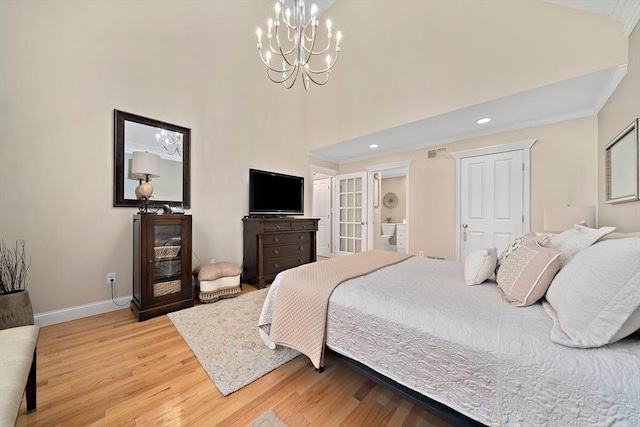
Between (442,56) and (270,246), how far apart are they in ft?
11.4

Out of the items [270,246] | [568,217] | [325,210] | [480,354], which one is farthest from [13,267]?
[568,217]

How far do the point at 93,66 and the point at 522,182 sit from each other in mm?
5317

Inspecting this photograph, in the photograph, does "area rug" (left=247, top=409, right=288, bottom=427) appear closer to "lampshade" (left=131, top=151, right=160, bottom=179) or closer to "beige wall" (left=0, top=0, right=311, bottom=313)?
"beige wall" (left=0, top=0, right=311, bottom=313)

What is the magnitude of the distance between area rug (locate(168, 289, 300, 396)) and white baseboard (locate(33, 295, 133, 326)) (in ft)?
2.18

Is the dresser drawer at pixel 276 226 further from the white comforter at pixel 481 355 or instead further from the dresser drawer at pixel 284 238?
the white comforter at pixel 481 355

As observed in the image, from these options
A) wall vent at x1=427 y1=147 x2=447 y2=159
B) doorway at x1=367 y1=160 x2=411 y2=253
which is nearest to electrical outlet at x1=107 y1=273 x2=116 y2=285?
doorway at x1=367 y1=160 x2=411 y2=253

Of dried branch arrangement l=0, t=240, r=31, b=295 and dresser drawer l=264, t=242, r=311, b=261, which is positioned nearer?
dried branch arrangement l=0, t=240, r=31, b=295

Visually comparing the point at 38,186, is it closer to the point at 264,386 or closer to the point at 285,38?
the point at 264,386

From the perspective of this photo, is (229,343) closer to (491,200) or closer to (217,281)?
(217,281)

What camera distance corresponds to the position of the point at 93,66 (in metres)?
2.34

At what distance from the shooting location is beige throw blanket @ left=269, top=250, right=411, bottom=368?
1.38 metres

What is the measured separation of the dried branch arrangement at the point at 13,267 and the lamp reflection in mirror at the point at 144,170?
933 millimetres

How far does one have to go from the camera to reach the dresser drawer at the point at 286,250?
11.0 feet

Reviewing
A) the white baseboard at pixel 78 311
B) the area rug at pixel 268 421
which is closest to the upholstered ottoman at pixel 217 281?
the white baseboard at pixel 78 311
